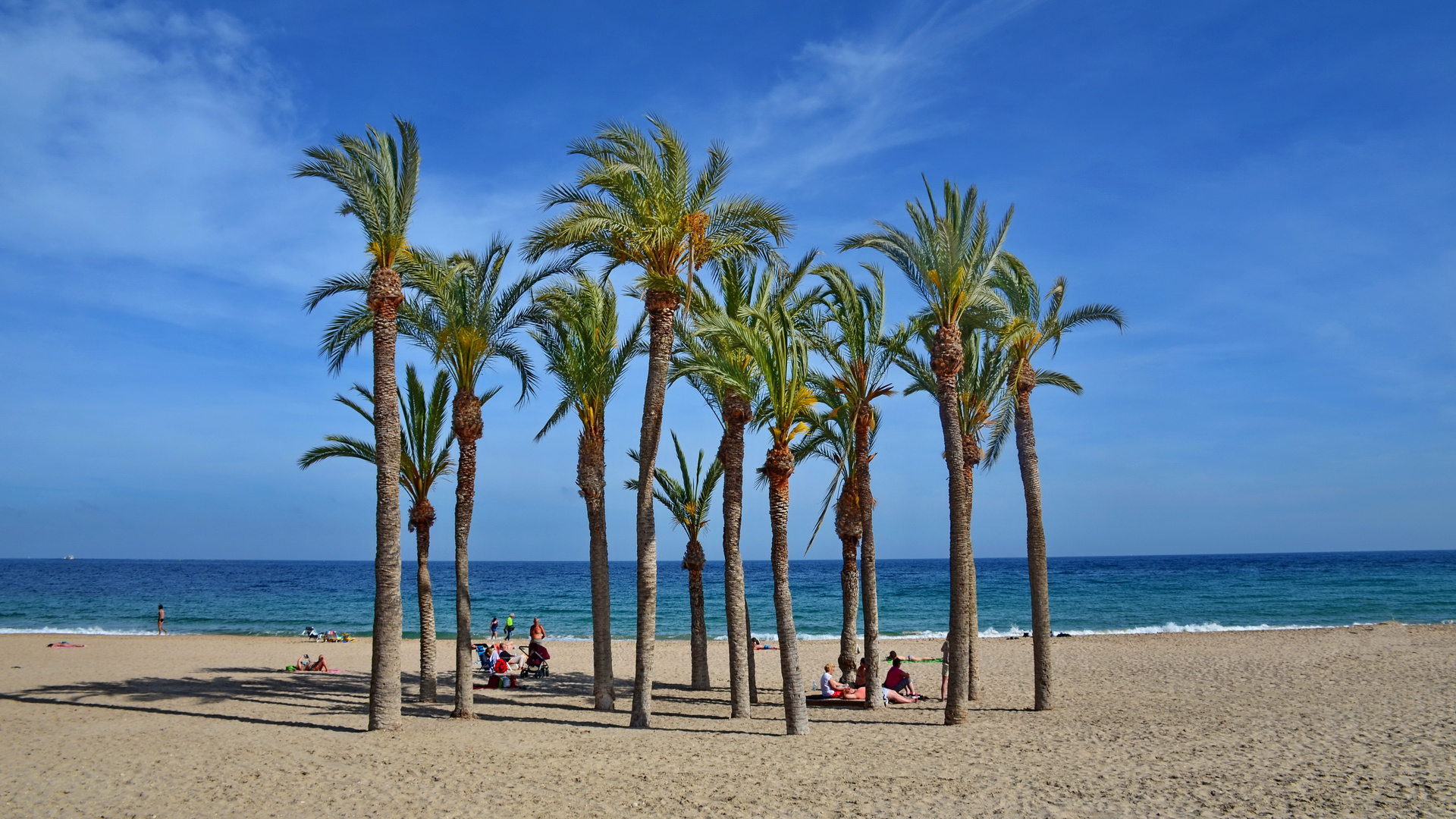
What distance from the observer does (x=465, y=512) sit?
1439 centimetres

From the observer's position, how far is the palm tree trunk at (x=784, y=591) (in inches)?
479

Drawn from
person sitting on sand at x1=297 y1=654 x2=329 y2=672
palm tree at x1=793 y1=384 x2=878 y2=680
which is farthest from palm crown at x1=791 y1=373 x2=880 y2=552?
person sitting on sand at x1=297 y1=654 x2=329 y2=672

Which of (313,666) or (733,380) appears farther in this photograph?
(313,666)

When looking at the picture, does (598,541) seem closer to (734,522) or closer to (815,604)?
(734,522)

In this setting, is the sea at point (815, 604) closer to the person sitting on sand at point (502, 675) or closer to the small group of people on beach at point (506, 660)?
the small group of people on beach at point (506, 660)

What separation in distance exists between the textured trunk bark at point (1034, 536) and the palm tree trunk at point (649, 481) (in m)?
6.40

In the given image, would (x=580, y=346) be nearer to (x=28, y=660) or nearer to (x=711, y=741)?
(x=711, y=741)

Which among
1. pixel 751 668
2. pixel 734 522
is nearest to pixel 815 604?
pixel 751 668

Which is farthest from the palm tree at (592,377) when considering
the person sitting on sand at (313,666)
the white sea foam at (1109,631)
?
the white sea foam at (1109,631)

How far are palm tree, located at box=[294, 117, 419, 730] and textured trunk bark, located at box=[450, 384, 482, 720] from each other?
1.46 meters

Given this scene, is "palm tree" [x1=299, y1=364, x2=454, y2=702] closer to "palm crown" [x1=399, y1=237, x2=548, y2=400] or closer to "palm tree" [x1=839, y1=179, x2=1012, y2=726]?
"palm crown" [x1=399, y1=237, x2=548, y2=400]

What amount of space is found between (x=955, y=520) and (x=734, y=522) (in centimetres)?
356

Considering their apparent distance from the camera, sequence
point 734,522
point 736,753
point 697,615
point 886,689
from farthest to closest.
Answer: point 697,615 < point 886,689 < point 734,522 < point 736,753

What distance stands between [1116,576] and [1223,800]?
8839 centimetres
